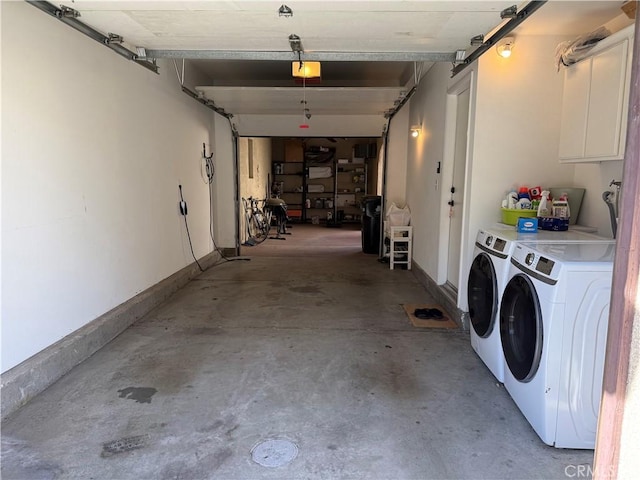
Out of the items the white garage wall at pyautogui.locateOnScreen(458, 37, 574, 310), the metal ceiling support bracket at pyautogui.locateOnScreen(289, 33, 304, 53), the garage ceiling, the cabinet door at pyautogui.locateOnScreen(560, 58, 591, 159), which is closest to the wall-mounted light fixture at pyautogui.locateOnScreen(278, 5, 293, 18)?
the garage ceiling

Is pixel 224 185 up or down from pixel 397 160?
down

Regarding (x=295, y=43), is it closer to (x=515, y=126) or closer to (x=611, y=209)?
(x=515, y=126)

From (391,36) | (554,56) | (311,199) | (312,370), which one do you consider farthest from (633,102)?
(311,199)

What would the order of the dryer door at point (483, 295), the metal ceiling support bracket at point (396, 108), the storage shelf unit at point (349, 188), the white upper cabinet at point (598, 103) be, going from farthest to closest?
the storage shelf unit at point (349, 188) → the metal ceiling support bracket at point (396, 108) → the dryer door at point (483, 295) → the white upper cabinet at point (598, 103)

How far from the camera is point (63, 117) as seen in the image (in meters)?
2.70

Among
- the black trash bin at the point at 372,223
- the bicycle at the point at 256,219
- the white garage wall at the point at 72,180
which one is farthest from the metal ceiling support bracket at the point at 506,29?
the bicycle at the point at 256,219

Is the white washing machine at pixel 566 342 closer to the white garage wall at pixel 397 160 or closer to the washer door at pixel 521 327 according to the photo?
the washer door at pixel 521 327

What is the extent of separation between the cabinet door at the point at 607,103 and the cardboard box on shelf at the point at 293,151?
10.2 meters

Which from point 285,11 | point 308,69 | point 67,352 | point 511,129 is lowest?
point 67,352

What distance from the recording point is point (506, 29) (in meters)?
2.52

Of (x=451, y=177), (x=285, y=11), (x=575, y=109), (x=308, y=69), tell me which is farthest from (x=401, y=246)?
(x=285, y=11)

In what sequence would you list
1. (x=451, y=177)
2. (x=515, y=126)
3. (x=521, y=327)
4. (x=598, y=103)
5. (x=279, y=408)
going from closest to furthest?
1. (x=521, y=327)
2. (x=279, y=408)
3. (x=598, y=103)
4. (x=515, y=126)
5. (x=451, y=177)

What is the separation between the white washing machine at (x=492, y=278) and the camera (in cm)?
247

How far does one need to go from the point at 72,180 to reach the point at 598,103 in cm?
361
